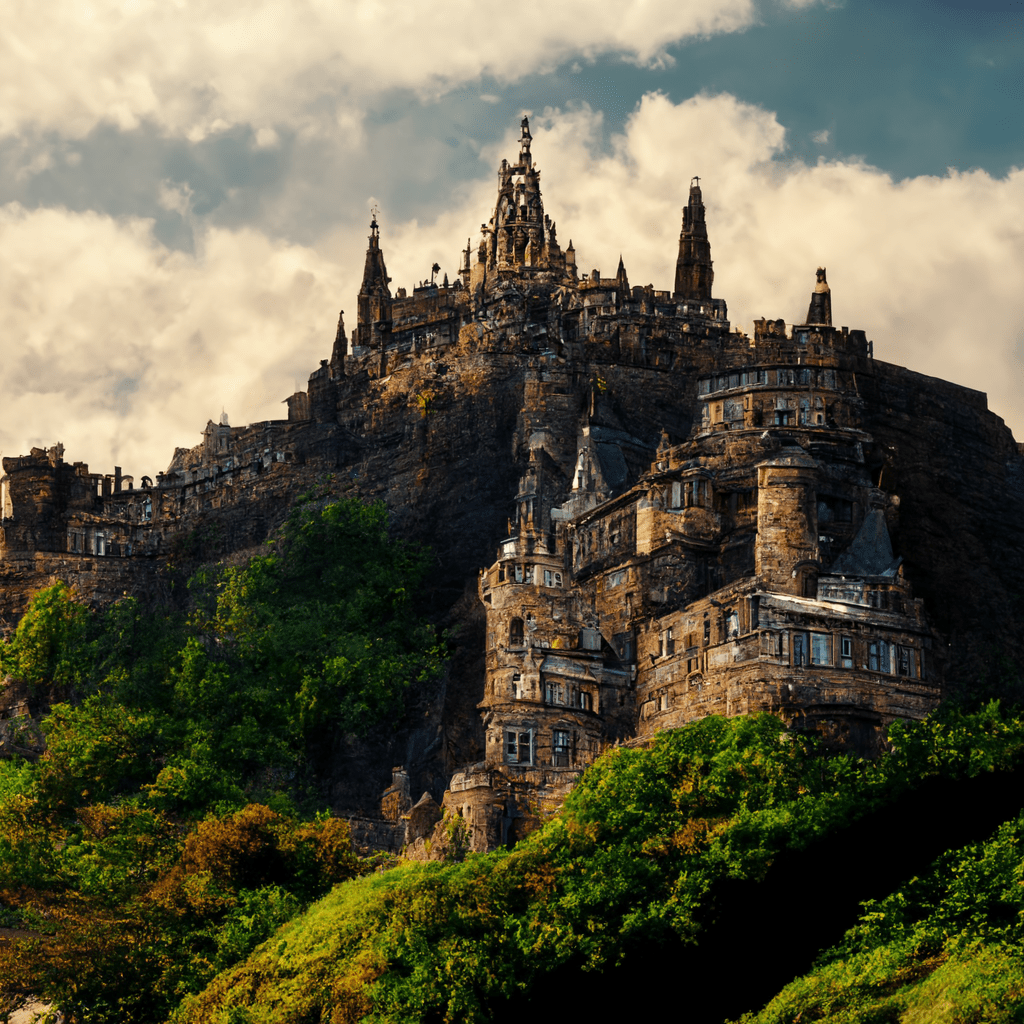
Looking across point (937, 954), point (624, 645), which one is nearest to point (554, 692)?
point (624, 645)

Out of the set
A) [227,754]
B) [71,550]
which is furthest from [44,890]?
[71,550]

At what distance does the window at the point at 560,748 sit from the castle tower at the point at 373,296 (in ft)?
189

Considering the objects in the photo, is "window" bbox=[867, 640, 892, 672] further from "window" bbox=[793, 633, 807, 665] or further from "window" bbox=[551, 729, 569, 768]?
"window" bbox=[551, 729, 569, 768]

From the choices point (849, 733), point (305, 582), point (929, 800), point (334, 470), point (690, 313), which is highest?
point (690, 313)

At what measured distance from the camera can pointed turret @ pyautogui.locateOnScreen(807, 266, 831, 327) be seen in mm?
139625

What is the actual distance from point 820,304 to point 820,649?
5282 cm

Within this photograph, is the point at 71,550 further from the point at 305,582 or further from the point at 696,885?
the point at 696,885

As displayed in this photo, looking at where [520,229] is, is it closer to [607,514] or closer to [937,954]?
[607,514]

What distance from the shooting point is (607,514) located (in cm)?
11044

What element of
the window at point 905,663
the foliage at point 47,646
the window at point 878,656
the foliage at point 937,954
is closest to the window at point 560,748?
the window at point 878,656

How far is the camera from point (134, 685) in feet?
367

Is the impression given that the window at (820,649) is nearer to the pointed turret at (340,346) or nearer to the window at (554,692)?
the window at (554,692)

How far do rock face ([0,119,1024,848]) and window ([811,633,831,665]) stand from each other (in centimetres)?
8

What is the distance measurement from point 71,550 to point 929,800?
3069 inches
